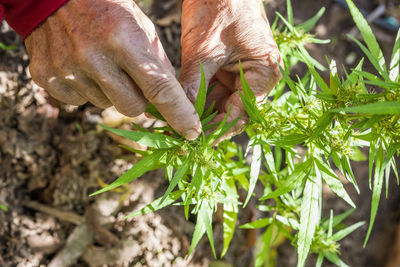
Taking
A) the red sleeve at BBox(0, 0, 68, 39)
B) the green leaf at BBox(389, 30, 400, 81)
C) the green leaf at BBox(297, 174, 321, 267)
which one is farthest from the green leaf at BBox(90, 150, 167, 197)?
the green leaf at BBox(389, 30, 400, 81)

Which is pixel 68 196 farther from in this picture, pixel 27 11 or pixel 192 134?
pixel 192 134

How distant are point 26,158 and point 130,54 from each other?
1.37 m

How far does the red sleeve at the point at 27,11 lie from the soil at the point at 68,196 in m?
0.89

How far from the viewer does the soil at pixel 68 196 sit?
2021mm

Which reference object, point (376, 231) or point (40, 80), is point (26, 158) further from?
point (376, 231)

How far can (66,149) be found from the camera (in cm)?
217

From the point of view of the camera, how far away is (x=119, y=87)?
3.99ft

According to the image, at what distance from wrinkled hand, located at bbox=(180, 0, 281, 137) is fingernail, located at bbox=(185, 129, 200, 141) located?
22cm

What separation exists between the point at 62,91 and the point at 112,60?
303 millimetres

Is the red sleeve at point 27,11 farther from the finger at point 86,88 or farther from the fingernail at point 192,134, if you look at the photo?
the fingernail at point 192,134

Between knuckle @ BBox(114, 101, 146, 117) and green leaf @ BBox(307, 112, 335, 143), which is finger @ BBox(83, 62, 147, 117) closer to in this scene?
knuckle @ BBox(114, 101, 146, 117)

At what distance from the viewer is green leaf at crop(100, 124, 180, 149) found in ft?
3.36

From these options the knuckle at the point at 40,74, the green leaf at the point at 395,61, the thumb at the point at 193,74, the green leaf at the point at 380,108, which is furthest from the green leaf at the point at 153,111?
the green leaf at the point at 395,61

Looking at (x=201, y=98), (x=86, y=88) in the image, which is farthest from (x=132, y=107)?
(x=201, y=98)
